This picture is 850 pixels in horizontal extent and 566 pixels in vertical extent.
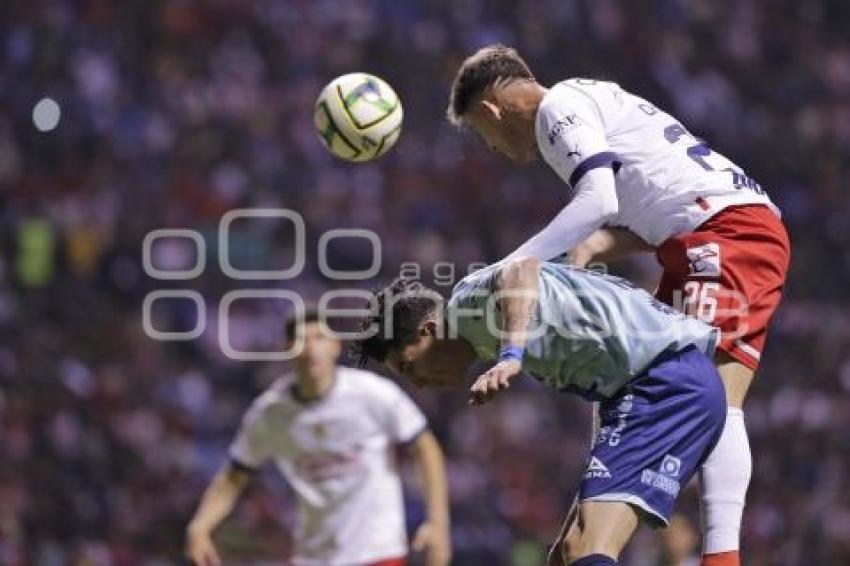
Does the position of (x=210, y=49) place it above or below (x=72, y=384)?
above

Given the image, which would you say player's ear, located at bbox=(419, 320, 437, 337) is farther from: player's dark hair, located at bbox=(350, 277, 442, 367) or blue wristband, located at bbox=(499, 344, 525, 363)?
blue wristband, located at bbox=(499, 344, 525, 363)

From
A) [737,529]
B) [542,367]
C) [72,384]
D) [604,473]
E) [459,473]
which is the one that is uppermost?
[542,367]

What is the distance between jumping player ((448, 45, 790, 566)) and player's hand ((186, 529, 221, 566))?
2436mm

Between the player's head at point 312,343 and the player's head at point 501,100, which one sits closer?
the player's head at point 501,100

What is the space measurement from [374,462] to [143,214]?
21.3 feet

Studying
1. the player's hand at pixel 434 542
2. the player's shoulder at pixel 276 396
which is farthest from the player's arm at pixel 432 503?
the player's shoulder at pixel 276 396

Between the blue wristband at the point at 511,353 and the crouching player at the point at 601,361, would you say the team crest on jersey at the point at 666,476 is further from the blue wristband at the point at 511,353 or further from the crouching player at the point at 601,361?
the blue wristband at the point at 511,353

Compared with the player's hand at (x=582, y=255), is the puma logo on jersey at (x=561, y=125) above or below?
above

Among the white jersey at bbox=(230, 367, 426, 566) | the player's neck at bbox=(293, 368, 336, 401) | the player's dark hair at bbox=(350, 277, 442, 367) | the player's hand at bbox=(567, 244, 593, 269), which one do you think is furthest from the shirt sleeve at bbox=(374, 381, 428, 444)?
the player's dark hair at bbox=(350, 277, 442, 367)

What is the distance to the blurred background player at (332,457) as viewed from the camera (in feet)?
26.0

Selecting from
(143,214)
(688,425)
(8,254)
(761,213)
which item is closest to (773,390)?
(143,214)

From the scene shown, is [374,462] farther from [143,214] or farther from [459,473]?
[143,214]

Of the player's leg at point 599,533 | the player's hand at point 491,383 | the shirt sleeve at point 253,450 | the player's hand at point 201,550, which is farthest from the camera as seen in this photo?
the shirt sleeve at point 253,450

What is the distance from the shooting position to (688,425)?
17.8 feet
